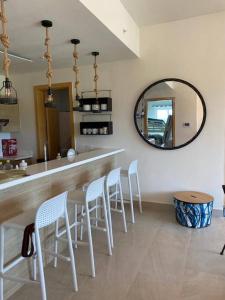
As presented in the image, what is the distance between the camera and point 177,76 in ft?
11.8

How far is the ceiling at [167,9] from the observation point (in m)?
3.07

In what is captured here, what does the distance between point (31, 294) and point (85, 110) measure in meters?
2.66

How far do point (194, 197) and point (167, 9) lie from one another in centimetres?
257

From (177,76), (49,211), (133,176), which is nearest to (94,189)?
(49,211)

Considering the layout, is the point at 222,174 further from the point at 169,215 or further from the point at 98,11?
the point at 98,11

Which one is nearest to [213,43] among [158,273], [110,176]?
[110,176]

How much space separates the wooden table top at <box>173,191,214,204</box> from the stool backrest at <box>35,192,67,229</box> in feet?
6.22

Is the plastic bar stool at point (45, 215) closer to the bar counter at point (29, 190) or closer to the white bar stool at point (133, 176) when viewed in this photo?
the bar counter at point (29, 190)

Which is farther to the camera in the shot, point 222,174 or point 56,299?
point 222,174

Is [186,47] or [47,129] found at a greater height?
[186,47]

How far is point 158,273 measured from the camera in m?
2.28

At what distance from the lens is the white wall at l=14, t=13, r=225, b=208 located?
3.43 meters

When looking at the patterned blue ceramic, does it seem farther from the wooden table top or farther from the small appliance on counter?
the small appliance on counter

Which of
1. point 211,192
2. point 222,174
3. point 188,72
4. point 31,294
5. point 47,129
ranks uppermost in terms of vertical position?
point 188,72
